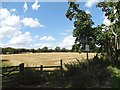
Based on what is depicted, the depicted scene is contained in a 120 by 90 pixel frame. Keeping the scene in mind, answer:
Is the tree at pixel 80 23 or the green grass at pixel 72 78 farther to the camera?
the tree at pixel 80 23

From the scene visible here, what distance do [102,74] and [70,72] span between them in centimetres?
196

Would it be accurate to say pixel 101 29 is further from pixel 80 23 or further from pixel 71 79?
pixel 71 79

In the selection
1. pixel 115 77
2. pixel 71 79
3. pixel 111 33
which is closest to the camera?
pixel 71 79

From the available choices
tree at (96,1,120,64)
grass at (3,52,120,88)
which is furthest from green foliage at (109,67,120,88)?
tree at (96,1,120,64)

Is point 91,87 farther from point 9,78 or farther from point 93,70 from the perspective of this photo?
point 9,78

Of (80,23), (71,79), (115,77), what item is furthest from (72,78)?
(80,23)

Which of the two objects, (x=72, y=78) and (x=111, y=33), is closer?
(x=72, y=78)

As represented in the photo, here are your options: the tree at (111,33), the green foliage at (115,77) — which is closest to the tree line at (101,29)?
the tree at (111,33)

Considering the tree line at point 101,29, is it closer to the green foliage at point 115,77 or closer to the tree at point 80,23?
the tree at point 80,23

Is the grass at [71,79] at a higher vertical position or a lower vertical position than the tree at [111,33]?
lower

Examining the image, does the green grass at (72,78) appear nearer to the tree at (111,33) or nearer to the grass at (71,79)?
the grass at (71,79)

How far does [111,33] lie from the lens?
22438 millimetres

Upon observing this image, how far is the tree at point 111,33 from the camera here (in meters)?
22.2

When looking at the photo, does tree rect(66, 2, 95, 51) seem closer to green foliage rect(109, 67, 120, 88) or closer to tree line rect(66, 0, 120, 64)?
tree line rect(66, 0, 120, 64)
